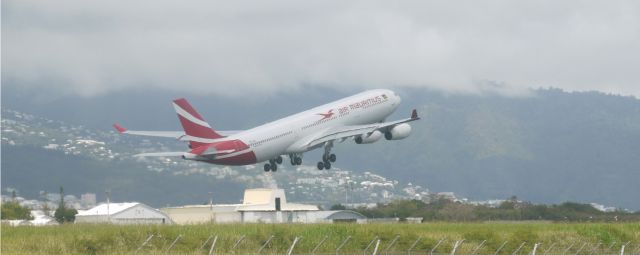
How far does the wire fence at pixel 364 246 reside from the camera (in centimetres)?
7169

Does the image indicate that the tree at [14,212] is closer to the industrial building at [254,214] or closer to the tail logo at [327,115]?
the industrial building at [254,214]

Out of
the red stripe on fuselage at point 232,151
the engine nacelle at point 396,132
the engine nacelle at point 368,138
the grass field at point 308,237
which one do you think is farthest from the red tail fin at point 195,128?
the engine nacelle at point 396,132

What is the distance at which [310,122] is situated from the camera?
11088cm

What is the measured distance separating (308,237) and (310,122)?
32.0m

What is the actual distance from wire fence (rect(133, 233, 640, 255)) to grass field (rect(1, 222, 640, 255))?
7 cm

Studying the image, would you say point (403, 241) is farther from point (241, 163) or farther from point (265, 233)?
point (241, 163)

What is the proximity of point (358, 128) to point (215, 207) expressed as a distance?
29.7m

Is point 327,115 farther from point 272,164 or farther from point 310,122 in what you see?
point 272,164

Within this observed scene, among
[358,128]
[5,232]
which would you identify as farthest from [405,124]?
[5,232]

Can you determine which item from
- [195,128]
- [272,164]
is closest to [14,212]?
[272,164]

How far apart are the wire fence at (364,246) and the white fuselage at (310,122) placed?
2492cm

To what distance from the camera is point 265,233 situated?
79875mm

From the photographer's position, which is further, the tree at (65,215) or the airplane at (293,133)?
the tree at (65,215)

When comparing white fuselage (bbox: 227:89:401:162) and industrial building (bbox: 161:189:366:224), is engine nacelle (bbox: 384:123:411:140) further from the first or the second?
industrial building (bbox: 161:189:366:224)
